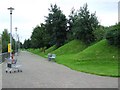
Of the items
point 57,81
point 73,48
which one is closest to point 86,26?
point 73,48

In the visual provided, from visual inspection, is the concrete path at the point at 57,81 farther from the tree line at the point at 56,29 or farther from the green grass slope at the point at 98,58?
the tree line at the point at 56,29

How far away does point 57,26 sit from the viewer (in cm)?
6962

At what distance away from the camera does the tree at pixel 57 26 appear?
6975cm

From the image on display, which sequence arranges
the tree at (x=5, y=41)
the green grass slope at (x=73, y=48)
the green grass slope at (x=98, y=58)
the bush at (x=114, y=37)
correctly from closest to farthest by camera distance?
the green grass slope at (x=98, y=58), the bush at (x=114, y=37), the green grass slope at (x=73, y=48), the tree at (x=5, y=41)

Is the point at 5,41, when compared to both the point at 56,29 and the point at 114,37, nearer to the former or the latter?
the point at 56,29

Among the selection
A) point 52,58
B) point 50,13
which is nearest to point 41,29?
point 50,13

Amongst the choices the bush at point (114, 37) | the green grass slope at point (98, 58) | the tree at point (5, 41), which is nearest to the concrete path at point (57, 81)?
the green grass slope at point (98, 58)

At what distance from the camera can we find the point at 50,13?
72.3 metres

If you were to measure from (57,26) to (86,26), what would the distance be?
17.1m

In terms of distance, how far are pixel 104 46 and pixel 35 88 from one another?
23.1 meters

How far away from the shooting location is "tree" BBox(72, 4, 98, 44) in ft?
175

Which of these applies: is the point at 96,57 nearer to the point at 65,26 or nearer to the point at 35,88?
the point at 35,88

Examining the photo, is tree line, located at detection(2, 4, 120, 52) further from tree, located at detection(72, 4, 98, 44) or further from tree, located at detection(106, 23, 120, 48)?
tree, located at detection(106, 23, 120, 48)

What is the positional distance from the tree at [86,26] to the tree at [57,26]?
48.8ft
